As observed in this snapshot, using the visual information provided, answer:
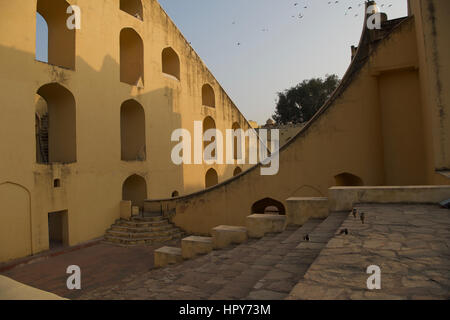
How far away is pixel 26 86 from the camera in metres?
8.59

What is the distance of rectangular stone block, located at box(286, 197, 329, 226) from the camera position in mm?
5707

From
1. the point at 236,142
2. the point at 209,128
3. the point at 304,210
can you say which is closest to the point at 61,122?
the point at 304,210

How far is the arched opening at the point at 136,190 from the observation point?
13.0m

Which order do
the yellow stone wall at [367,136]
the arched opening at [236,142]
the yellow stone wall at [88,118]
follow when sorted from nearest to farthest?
1. the yellow stone wall at [367,136]
2. the yellow stone wall at [88,118]
3. the arched opening at [236,142]

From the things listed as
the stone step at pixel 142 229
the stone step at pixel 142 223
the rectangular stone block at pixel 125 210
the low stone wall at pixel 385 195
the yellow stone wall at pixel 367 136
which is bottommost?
the stone step at pixel 142 229

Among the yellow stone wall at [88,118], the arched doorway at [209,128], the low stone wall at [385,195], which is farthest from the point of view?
the arched doorway at [209,128]

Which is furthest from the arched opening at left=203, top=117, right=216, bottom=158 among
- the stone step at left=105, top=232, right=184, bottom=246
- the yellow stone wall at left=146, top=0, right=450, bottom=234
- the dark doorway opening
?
the dark doorway opening

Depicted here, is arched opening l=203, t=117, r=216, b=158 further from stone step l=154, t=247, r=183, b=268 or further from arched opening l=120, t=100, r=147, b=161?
stone step l=154, t=247, r=183, b=268

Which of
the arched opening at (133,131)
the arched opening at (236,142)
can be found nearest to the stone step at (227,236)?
the arched opening at (133,131)

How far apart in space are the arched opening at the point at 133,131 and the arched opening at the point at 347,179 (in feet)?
25.4

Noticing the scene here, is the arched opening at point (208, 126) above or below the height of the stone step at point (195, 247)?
→ above

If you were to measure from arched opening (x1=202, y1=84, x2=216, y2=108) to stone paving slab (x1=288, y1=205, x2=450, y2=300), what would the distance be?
1488cm

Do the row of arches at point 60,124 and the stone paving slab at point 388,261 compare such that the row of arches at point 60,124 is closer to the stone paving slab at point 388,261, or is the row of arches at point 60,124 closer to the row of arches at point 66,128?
the row of arches at point 66,128
